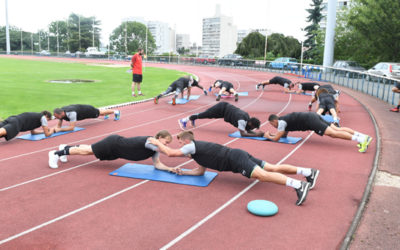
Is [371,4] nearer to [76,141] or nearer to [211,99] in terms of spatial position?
[211,99]

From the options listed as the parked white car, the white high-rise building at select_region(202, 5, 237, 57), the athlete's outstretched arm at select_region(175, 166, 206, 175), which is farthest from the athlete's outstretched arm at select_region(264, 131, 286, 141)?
the white high-rise building at select_region(202, 5, 237, 57)

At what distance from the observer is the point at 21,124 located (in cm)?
934

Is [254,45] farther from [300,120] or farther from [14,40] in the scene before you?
[14,40]

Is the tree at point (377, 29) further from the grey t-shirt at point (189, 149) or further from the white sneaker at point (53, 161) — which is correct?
the white sneaker at point (53, 161)

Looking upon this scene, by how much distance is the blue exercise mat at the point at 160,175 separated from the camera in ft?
21.9

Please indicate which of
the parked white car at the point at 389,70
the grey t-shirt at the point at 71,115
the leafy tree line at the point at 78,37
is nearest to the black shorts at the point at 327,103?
the grey t-shirt at the point at 71,115

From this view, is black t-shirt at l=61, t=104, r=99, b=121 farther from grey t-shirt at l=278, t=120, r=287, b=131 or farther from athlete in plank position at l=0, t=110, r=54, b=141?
grey t-shirt at l=278, t=120, r=287, b=131

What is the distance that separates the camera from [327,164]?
807 cm

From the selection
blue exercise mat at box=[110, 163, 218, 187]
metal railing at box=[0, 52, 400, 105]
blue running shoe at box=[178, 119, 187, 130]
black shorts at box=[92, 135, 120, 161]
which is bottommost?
blue exercise mat at box=[110, 163, 218, 187]

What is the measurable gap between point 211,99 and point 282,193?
1241cm

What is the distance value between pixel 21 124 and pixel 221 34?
595 feet

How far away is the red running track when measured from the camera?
15.4 feet

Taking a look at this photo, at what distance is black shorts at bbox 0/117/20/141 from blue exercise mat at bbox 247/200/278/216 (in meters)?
6.65

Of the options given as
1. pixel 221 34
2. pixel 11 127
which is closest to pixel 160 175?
pixel 11 127
